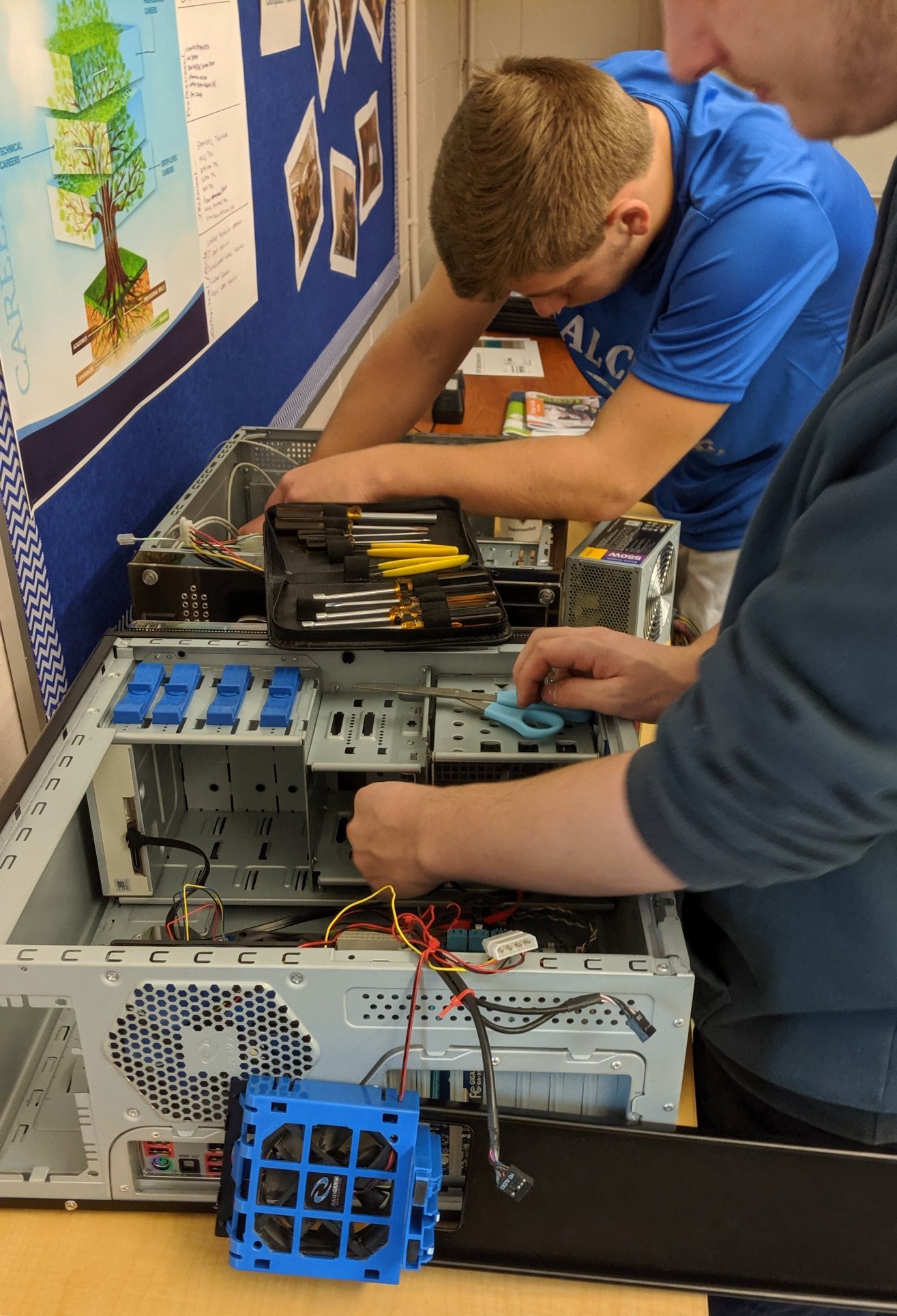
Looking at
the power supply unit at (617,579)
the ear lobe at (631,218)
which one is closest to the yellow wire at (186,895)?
the power supply unit at (617,579)

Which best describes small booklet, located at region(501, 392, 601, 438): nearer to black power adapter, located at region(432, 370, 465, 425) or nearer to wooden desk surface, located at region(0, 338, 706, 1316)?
black power adapter, located at region(432, 370, 465, 425)

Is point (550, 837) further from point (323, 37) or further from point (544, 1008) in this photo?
point (323, 37)

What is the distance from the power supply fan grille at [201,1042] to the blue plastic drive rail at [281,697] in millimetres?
285

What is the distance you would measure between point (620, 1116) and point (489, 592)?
1.61 ft

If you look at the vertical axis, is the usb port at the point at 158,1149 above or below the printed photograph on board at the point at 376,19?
below

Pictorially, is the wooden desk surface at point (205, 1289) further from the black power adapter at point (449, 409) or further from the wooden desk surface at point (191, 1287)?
the black power adapter at point (449, 409)

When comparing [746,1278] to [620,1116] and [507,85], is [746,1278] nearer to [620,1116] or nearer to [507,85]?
[620,1116]

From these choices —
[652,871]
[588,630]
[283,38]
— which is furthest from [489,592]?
[283,38]

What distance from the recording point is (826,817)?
55 centimetres

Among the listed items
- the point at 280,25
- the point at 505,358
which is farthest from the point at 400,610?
the point at 505,358

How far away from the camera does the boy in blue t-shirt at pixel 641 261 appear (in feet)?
3.66

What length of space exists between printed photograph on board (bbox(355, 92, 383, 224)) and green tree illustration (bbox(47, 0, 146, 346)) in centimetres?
133

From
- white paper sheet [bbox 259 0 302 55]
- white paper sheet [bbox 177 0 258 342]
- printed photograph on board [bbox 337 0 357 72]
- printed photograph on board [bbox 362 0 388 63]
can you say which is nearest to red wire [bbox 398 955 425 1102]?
white paper sheet [bbox 177 0 258 342]

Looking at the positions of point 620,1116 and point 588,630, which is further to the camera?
point 588,630
